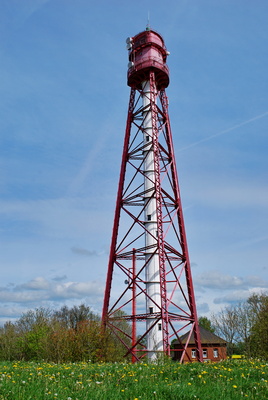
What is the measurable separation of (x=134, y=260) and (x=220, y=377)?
1680 cm

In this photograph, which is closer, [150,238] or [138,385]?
[138,385]

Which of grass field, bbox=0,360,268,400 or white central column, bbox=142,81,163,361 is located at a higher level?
white central column, bbox=142,81,163,361

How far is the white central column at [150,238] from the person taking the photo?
21094mm

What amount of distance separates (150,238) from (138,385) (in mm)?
16536

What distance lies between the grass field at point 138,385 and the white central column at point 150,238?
39.0 ft

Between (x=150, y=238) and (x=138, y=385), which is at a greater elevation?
(x=150, y=238)

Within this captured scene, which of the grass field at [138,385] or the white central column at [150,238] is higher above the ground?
the white central column at [150,238]

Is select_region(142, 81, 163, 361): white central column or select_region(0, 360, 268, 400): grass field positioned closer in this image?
select_region(0, 360, 268, 400): grass field

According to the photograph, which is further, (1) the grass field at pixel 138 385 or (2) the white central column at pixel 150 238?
(2) the white central column at pixel 150 238

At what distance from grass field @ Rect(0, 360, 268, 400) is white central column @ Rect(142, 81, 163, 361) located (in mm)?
11883

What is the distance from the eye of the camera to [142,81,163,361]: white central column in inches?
830

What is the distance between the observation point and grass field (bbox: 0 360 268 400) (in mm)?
6078

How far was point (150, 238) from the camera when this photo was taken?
23328mm

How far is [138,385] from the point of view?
6859mm
